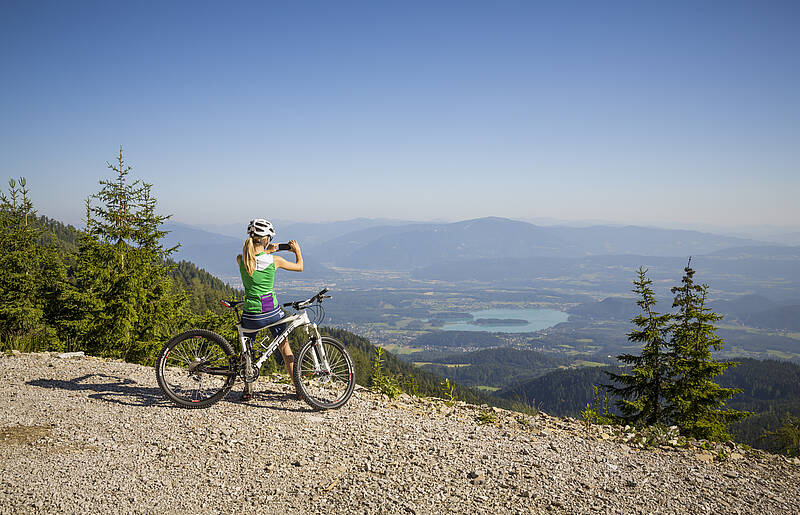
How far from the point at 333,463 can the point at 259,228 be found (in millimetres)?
3505

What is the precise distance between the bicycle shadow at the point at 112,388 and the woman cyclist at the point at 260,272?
2022mm

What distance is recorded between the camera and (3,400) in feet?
21.5

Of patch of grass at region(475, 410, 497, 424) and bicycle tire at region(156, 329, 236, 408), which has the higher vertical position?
bicycle tire at region(156, 329, 236, 408)

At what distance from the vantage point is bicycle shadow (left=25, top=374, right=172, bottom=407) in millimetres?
6797

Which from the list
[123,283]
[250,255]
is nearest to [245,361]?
[250,255]

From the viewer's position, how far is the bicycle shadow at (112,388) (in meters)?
6.80

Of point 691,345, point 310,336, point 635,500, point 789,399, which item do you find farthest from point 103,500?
point 789,399

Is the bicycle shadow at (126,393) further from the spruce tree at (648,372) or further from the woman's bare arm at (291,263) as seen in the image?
the spruce tree at (648,372)

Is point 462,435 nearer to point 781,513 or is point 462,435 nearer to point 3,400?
point 781,513

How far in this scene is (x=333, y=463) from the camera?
5.04 m

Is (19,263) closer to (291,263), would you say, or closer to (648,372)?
(291,263)

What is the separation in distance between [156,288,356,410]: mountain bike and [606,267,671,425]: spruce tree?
14.5m

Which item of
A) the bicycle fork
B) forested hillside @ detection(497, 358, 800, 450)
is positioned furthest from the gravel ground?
forested hillside @ detection(497, 358, 800, 450)

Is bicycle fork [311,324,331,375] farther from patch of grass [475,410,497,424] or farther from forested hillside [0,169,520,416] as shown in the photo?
forested hillside [0,169,520,416]
